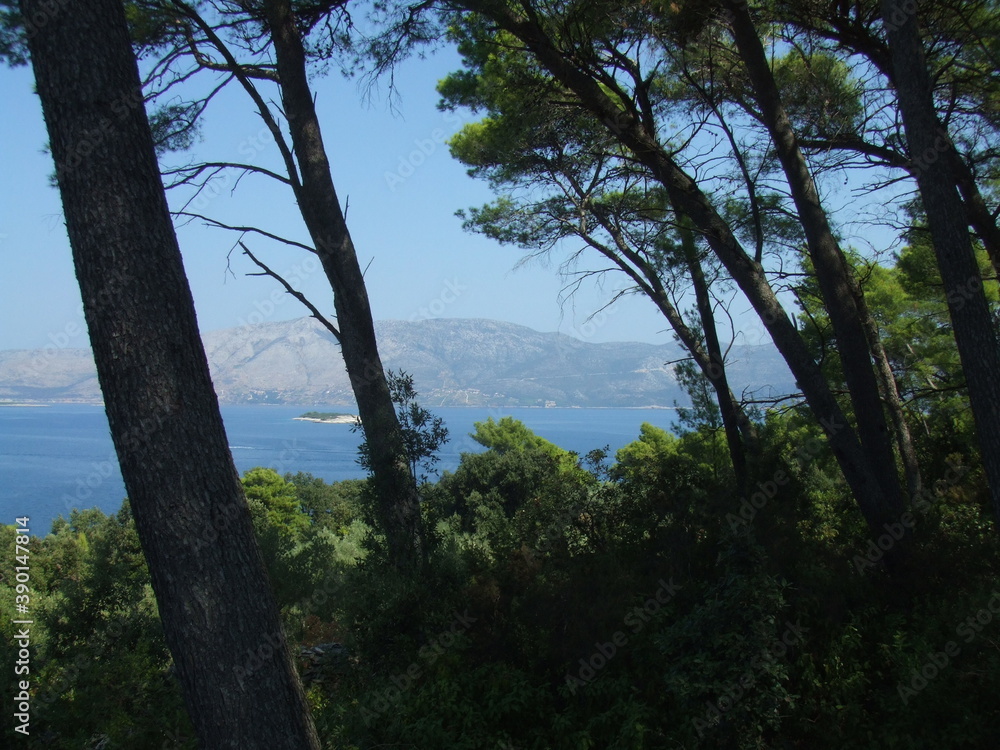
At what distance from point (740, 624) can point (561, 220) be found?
6567 millimetres

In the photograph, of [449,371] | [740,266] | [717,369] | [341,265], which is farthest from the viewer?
[449,371]

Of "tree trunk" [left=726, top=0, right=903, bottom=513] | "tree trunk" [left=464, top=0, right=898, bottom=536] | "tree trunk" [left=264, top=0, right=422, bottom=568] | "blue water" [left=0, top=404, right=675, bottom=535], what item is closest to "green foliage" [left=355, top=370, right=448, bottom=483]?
"tree trunk" [left=264, top=0, right=422, bottom=568]

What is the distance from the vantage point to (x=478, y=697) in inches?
163

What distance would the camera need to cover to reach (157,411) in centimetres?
267

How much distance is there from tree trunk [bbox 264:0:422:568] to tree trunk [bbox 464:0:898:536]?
194 cm

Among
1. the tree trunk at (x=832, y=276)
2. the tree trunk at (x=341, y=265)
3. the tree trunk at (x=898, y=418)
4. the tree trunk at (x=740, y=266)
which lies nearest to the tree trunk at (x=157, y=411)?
the tree trunk at (x=341, y=265)

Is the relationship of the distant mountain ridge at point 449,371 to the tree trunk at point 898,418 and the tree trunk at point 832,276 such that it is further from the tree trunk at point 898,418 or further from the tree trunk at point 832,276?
the tree trunk at point 832,276

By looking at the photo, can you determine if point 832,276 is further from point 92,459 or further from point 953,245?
point 92,459

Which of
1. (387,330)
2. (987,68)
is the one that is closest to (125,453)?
(987,68)

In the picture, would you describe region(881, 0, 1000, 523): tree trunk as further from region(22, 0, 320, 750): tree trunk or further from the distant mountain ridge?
the distant mountain ridge

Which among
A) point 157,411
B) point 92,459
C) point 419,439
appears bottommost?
point 419,439

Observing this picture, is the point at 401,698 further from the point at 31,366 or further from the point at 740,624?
the point at 31,366

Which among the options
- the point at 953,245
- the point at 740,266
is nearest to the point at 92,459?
the point at 740,266

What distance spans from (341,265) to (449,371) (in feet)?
268
